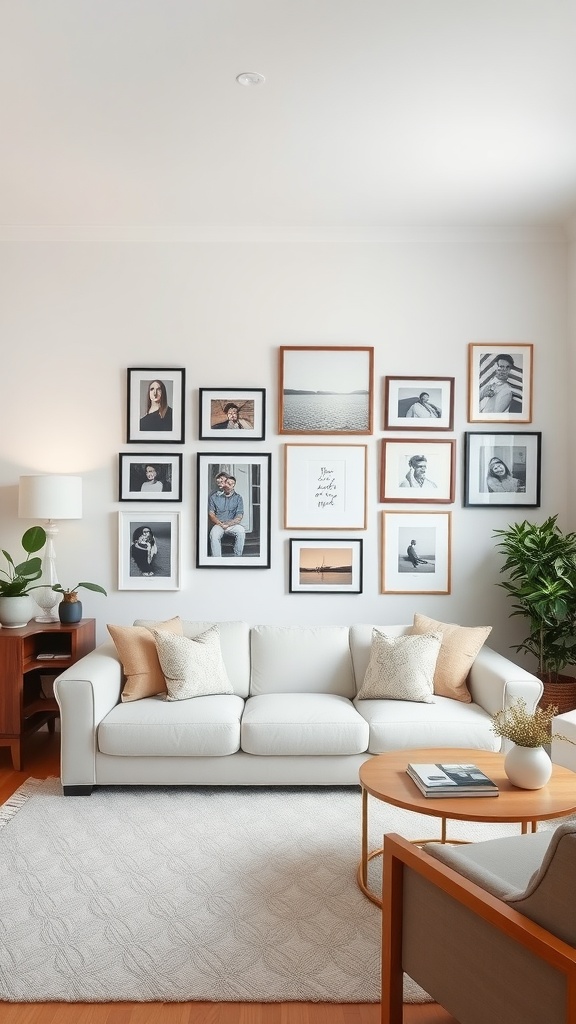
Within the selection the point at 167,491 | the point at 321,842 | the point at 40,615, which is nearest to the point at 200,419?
the point at 167,491

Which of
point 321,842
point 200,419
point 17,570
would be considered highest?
point 200,419

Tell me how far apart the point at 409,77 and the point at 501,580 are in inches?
118

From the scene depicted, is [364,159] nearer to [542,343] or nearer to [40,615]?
[542,343]

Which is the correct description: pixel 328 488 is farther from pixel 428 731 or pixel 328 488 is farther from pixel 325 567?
pixel 428 731

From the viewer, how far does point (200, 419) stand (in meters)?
4.76

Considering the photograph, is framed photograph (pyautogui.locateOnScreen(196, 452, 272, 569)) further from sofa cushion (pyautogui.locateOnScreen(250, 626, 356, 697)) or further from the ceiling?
Result: the ceiling

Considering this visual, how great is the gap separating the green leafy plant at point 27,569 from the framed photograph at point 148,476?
57 centimetres

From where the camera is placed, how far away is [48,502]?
4.36 meters

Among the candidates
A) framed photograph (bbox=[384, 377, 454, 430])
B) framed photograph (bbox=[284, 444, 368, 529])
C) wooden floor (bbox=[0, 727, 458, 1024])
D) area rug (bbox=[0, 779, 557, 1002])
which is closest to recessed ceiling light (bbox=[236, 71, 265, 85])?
framed photograph (bbox=[384, 377, 454, 430])

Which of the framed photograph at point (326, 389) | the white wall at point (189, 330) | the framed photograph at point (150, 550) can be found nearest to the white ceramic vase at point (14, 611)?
the white wall at point (189, 330)

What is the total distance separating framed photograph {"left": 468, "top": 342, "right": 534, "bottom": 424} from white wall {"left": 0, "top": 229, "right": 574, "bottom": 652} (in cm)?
35

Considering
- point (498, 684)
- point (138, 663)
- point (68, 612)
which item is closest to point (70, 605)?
point (68, 612)

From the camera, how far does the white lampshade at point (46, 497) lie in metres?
4.35

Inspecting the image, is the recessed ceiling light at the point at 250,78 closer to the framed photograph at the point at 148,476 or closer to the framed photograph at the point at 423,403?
the framed photograph at the point at 423,403
